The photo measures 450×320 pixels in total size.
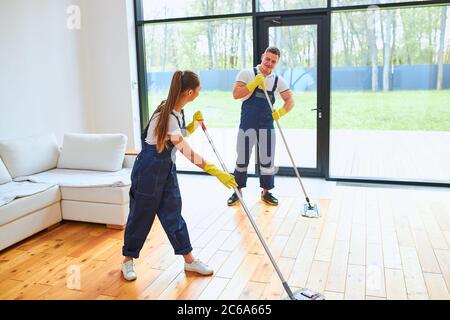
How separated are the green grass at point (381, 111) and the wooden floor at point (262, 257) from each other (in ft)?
3.33

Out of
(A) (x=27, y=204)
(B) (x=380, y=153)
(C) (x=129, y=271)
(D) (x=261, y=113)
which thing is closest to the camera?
(C) (x=129, y=271)

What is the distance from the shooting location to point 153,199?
274cm

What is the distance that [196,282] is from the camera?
9.21ft

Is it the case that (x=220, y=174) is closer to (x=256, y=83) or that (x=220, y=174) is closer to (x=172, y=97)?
(x=172, y=97)

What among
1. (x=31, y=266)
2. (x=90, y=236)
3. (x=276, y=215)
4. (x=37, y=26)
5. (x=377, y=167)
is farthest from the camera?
(x=377, y=167)

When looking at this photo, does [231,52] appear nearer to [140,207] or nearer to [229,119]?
[229,119]

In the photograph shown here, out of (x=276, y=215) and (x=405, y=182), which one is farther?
(x=405, y=182)

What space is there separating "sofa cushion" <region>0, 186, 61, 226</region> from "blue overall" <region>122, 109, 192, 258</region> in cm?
108

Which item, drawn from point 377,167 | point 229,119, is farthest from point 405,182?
point 229,119

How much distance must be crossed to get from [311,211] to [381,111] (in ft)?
5.70

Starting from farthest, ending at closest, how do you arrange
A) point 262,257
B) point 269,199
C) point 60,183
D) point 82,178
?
point 269,199 < point 82,178 < point 60,183 < point 262,257

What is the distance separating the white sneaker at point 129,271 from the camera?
9.34 ft

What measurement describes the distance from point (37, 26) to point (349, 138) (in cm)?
376

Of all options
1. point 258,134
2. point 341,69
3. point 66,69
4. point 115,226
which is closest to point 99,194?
point 115,226
